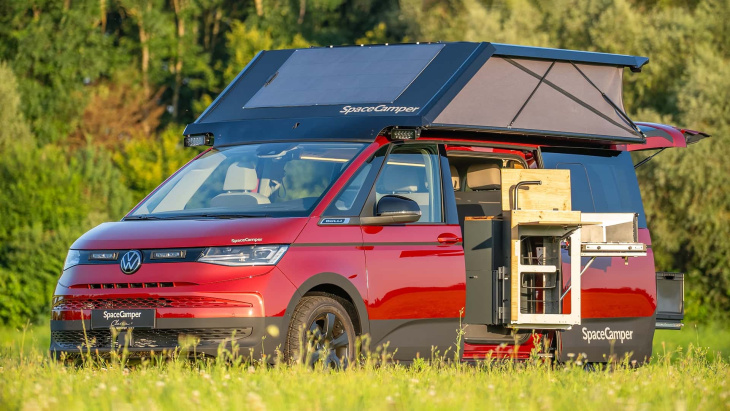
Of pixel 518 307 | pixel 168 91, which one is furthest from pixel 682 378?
pixel 168 91

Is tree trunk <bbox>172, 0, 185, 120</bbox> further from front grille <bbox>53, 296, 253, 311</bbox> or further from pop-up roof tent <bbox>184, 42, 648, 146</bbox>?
front grille <bbox>53, 296, 253, 311</bbox>

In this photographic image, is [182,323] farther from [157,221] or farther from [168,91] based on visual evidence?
[168,91]

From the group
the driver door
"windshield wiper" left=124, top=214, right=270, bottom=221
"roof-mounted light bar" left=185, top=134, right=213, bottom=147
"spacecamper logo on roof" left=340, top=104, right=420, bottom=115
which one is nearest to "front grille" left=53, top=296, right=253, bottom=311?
"windshield wiper" left=124, top=214, right=270, bottom=221

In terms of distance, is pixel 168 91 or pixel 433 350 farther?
pixel 168 91

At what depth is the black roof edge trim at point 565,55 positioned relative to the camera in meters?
11.1

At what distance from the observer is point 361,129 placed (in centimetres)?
1016

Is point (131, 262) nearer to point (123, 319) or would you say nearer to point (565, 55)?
point (123, 319)

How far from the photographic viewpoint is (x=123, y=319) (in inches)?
352

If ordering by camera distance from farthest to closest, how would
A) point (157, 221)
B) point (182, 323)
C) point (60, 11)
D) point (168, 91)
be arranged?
point (168, 91)
point (60, 11)
point (157, 221)
point (182, 323)

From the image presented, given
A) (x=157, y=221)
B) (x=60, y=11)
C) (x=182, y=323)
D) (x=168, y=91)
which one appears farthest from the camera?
(x=168, y=91)

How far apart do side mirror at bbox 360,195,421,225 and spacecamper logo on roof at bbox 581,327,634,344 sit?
247cm

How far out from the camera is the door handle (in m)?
10.1

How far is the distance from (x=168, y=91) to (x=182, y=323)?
45007 millimetres

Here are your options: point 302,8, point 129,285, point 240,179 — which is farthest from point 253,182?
point 302,8
